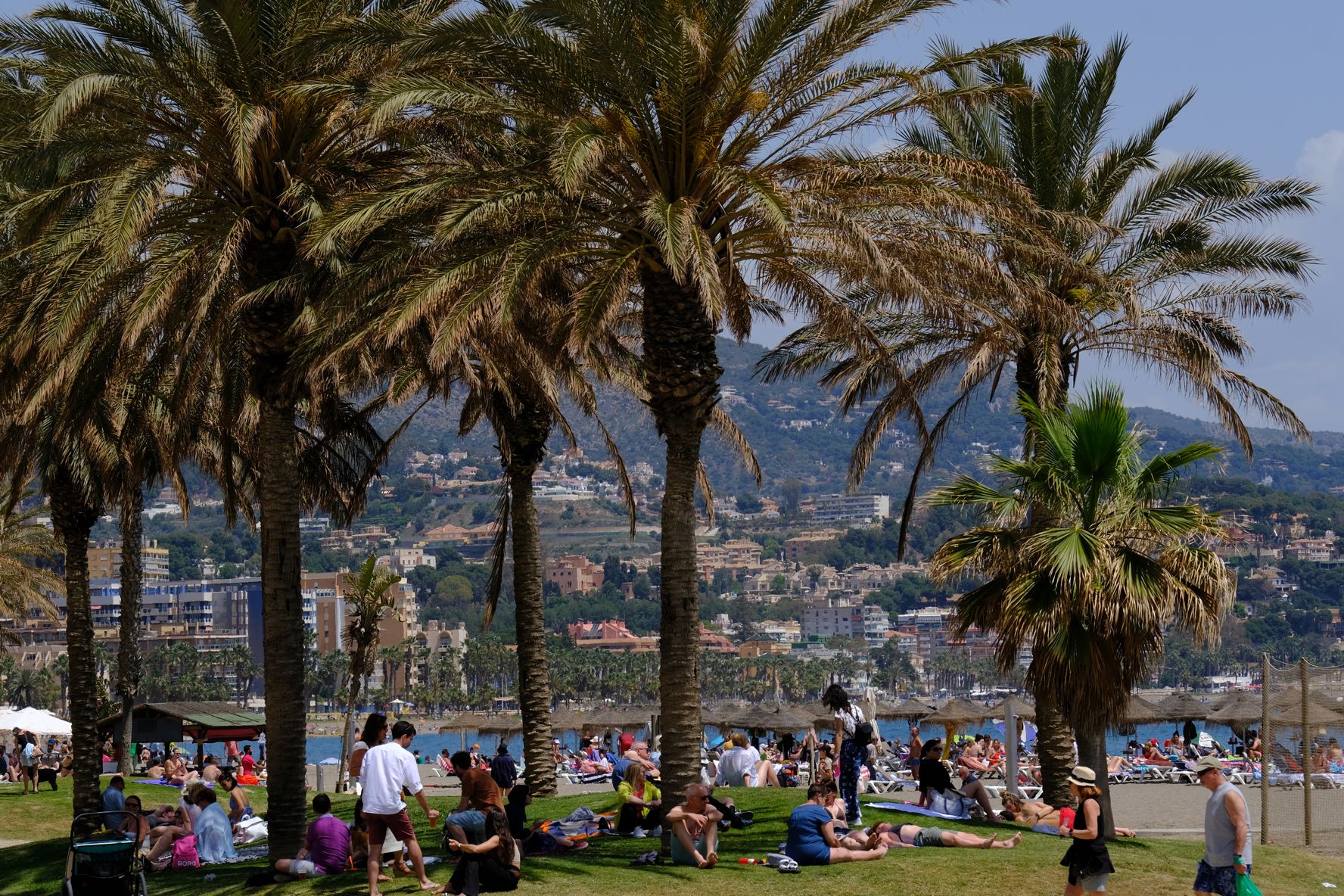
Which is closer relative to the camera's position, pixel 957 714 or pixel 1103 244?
pixel 1103 244

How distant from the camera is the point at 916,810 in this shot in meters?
16.3

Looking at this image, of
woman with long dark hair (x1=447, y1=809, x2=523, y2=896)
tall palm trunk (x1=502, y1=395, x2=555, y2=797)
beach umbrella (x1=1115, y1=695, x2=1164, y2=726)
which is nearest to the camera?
woman with long dark hair (x1=447, y1=809, x2=523, y2=896)

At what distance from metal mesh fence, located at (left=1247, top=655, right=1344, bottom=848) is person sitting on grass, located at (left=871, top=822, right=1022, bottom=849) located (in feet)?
13.9

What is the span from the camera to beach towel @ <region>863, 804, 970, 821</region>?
1591 centimetres

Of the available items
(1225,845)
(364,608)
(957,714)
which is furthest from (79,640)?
(957,714)

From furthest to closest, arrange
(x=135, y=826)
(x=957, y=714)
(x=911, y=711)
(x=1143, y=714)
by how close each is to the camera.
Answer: (x=911, y=711)
(x=1143, y=714)
(x=957, y=714)
(x=135, y=826)

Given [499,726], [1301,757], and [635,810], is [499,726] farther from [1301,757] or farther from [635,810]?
[635,810]

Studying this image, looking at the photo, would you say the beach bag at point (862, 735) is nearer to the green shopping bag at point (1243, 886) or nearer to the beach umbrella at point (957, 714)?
the green shopping bag at point (1243, 886)

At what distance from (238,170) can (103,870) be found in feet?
21.1

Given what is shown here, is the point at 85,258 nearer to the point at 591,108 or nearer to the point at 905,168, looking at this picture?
the point at 591,108

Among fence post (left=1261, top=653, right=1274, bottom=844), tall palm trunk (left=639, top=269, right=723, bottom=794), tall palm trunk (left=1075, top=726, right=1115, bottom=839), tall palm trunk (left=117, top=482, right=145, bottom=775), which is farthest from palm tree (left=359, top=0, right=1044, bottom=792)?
tall palm trunk (left=117, top=482, right=145, bottom=775)

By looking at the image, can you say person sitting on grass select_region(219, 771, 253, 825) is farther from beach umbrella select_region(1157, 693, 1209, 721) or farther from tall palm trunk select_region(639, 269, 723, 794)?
beach umbrella select_region(1157, 693, 1209, 721)

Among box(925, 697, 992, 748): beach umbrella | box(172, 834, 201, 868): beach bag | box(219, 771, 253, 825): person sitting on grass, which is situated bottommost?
box(925, 697, 992, 748): beach umbrella

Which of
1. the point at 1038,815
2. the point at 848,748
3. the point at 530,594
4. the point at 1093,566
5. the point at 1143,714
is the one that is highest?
the point at 1093,566
